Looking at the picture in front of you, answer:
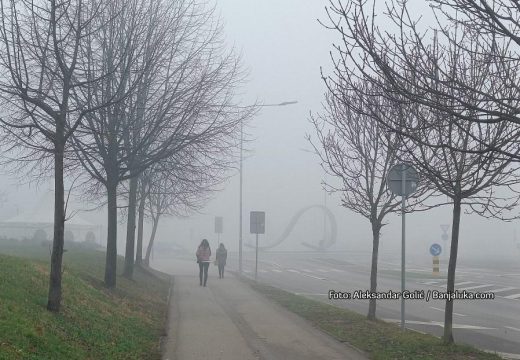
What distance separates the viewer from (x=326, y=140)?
13.6 metres

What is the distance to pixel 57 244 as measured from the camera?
8.55 meters

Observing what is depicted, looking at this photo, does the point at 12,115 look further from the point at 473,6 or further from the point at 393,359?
the point at 473,6

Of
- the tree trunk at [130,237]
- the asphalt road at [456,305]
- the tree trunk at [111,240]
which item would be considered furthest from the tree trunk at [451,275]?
the tree trunk at [130,237]

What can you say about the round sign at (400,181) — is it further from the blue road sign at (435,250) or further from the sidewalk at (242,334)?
the blue road sign at (435,250)

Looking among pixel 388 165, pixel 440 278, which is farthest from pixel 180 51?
pixel 440 278

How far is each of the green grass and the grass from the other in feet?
10.4

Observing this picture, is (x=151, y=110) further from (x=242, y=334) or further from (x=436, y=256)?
(x=436, y=256)

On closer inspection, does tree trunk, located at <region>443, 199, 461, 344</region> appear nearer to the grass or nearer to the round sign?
the round sign

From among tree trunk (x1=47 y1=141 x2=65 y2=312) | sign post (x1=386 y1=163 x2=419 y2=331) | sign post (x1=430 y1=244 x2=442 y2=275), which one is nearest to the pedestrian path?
tree trunk (x1=47 y1=141 x2=65 y2=312)

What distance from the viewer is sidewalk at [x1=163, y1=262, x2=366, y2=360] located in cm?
889

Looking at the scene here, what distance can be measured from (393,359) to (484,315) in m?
9.56

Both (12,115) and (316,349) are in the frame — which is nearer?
(316,349)

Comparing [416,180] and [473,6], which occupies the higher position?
[473,6]

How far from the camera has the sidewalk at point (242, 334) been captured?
8891 millimetres
